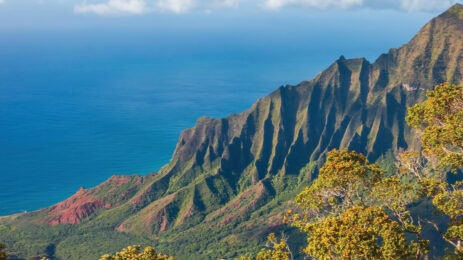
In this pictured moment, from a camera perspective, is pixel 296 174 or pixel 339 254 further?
pixel 296 174

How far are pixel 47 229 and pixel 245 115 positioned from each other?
74644 mm

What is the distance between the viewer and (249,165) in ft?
552

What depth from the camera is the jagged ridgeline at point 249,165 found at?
135 m

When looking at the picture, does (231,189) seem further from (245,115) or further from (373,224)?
(373,224)

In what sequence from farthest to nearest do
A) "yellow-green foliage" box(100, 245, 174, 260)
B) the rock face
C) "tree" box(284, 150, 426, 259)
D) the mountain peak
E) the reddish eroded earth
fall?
the rock face → the mountain peak → the reddish eroded earth → "yellow-green foliage" box(100, 245, 174, 260) → "tree" box(284, 150, 426, 259)

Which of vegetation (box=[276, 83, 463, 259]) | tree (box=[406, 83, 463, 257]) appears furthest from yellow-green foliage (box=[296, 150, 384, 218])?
tree (box=[406, 83, 463, 257])

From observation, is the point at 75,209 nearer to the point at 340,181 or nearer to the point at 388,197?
the point at 340,181

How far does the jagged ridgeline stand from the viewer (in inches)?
5330

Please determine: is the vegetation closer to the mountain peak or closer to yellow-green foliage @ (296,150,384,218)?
yellow-green foliage @ (296,150,384,218)

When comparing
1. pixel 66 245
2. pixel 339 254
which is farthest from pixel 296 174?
pixel 339 254

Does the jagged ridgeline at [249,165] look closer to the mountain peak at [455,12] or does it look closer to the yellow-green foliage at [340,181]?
the mountain peak at [455,12]

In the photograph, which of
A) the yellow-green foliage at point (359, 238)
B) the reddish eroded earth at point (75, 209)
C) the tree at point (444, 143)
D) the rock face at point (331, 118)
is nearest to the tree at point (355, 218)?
the yellow-green foliage at point (359, 238)

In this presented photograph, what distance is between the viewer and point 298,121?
174125 millimetres

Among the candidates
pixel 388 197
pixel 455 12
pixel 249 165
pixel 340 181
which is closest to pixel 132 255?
pixel 340 181
